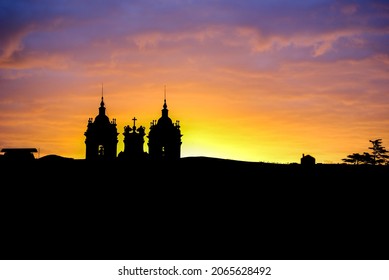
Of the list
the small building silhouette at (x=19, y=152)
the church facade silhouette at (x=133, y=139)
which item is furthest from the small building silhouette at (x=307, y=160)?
the small building silhouette at (x=19, y=152)

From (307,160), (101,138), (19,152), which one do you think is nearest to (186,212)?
(307,160)

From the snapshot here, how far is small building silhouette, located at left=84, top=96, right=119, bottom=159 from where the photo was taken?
215ft

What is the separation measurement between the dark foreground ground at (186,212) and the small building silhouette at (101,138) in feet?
92.4

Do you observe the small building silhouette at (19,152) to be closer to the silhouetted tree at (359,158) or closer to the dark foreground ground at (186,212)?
the dark foreground ground at (186,212)

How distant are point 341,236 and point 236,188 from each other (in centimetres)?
921

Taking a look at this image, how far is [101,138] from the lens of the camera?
2611 inches

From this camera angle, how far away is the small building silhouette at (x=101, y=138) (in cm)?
6544

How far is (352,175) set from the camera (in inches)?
1439

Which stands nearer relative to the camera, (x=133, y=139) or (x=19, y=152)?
(x=19, y=152)

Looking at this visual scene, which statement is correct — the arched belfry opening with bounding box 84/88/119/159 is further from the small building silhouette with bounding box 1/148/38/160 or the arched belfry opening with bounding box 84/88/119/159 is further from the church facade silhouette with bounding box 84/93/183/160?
the small building silhouette with bounding box 1/148/38/160

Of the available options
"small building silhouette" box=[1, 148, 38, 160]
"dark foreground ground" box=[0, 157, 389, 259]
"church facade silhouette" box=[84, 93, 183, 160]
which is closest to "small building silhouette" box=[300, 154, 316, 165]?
"dark foreground ground" box=[0, 157, 389, 259]

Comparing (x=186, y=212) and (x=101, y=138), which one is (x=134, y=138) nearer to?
Result: (x=101, y=138)
